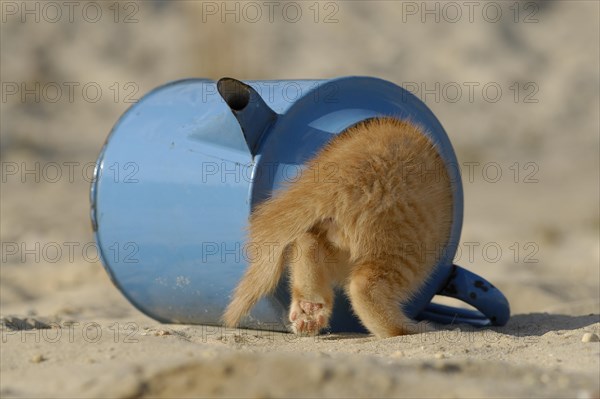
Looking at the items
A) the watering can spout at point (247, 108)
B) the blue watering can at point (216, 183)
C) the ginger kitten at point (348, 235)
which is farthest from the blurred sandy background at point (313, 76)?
the watering can spout at point (247, 108)

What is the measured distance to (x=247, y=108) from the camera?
4176 millimetres

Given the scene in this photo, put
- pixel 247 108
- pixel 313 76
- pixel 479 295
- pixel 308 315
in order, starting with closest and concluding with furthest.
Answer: pixel 308 315, pixel 247 108, pixel 479 295, pixel 313 76

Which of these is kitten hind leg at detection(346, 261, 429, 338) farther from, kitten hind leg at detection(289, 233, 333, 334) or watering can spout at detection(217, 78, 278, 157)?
watering can spout at detection(217, 78, 278, 157)

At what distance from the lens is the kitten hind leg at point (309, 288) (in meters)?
4.06

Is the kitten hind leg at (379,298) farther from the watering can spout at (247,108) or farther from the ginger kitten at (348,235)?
the watering can spout at (247,108)

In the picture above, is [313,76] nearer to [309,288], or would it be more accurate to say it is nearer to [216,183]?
[216,183]

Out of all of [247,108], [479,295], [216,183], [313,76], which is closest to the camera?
[247,108]

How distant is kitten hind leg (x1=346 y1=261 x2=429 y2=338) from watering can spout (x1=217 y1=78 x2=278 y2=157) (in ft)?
2.38

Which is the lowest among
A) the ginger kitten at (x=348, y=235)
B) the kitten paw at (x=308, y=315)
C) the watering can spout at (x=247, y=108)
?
the kitten paw at (x=308, y=315)

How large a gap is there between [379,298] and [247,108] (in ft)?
3.28

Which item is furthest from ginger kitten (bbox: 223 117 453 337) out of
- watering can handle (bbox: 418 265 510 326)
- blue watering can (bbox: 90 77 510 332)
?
watering can handle (bbox: 418 265 510 326)

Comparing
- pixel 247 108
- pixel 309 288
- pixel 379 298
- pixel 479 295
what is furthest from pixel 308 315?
pixel 479 295

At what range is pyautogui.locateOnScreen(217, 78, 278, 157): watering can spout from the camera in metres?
4.18

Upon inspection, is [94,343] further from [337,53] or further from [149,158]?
[337,53]
